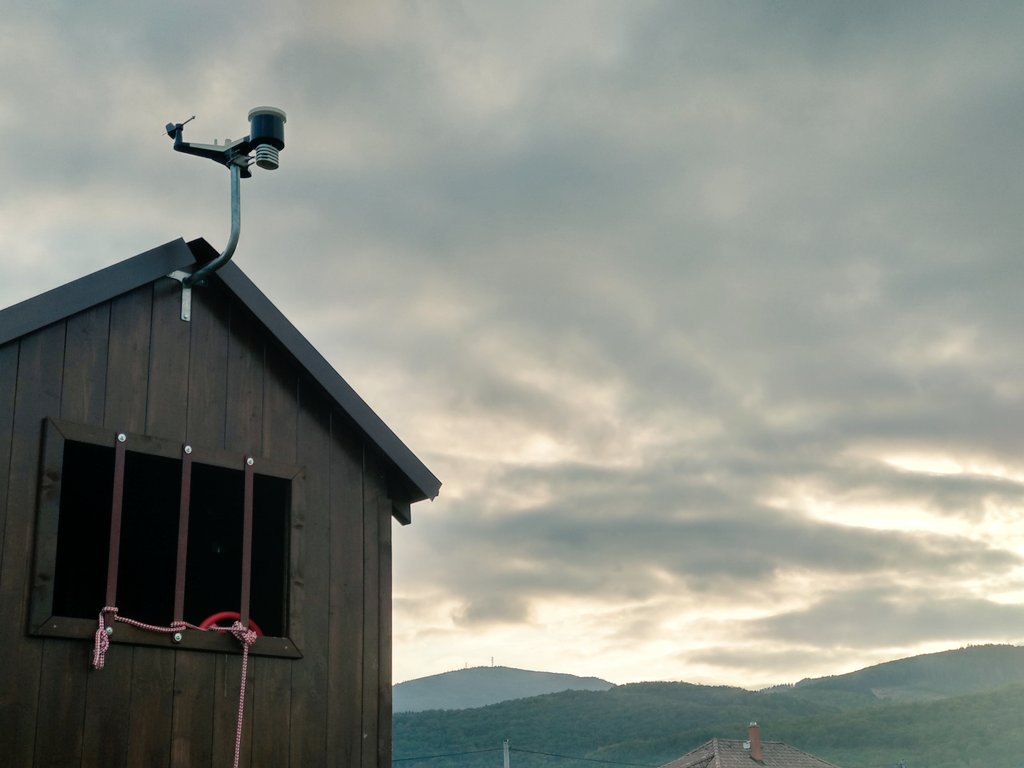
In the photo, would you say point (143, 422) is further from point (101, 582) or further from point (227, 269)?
point (101, 582)

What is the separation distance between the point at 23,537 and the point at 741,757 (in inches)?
1920

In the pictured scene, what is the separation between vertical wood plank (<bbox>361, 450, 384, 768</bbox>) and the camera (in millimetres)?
8391

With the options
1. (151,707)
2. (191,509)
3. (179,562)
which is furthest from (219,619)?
(191,509)

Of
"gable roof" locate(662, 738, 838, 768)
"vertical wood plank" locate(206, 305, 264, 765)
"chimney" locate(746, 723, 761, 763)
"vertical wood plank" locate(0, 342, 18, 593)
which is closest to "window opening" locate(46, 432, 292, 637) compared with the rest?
"vertical wood plank" locate(206, 305, 264, 765)

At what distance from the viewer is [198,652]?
761cm

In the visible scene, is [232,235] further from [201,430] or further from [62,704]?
[62,704]

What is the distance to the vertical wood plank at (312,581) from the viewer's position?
804 cm

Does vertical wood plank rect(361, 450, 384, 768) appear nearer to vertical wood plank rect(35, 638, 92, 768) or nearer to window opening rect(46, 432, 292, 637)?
window opening rect(46, 432, 292, 637)

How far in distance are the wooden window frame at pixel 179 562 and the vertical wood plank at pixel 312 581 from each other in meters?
0.05

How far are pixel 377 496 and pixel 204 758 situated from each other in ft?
7.33

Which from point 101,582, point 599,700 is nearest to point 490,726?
point 599,700

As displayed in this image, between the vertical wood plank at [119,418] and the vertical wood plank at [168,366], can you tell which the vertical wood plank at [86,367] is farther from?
the vertical wood plank at [168,366]

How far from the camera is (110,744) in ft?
23.3

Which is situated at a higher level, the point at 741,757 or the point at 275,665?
the point at 275,665
